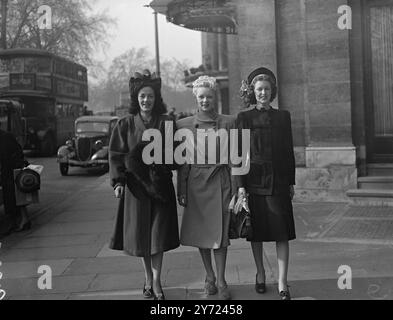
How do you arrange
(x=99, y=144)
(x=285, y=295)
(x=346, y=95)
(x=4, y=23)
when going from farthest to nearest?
(x=4, y=23), (x=99, y=144), (x=346, y=95), (x=285, y=295)

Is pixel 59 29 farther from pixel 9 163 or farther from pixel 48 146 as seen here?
pixel 9 163

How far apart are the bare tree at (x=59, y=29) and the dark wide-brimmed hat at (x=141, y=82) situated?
46.0ft

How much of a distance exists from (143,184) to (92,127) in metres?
15.1

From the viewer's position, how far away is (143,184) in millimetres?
4520

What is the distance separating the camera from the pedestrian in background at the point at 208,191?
4.57 m

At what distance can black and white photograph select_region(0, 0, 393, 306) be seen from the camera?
4.56 meters

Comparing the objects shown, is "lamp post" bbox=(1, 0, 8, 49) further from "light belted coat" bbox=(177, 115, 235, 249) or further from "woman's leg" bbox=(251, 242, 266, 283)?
"woman's leg" bbox=(251, 242, 266, 283)

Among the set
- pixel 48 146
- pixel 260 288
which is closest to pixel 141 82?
pixel 260 288

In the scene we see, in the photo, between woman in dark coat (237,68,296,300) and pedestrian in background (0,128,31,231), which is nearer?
woman in dark coat (237,68,296,300)

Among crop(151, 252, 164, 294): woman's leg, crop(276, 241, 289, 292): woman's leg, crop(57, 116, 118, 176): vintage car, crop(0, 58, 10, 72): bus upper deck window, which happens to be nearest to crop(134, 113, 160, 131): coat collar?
crop(151, 252, 164, 294): woman's leg

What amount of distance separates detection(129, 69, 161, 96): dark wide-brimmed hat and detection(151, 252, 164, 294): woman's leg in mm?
1402

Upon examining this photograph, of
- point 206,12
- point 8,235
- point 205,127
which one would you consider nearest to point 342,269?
point 205,127

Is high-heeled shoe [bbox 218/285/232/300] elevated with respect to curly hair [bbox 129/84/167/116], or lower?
lower

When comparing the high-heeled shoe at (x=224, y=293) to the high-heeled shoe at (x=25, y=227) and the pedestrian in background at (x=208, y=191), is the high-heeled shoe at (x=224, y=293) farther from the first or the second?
the high-heeled shoe at (x=25, y=227)
